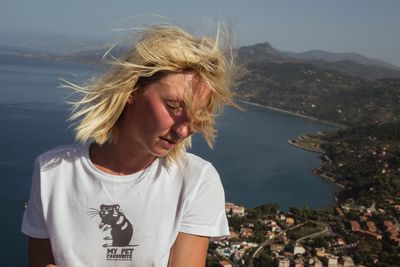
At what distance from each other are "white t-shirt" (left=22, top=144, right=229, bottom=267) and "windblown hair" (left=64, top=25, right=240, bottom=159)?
37 millimetres

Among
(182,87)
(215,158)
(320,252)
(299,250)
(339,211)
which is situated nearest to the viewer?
(182,87)

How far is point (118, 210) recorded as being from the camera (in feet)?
1.69

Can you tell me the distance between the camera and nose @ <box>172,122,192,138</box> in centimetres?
51

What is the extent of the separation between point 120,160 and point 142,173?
3 centimetres

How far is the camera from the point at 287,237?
11.4m

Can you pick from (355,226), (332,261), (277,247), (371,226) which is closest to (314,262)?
(332,261)

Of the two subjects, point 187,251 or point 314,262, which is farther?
point 314,262

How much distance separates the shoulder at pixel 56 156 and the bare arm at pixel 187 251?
0.48ft

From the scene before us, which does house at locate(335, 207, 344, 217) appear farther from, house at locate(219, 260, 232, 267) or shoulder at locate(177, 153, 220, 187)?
shoulder at locate(177, 153, 220, 187)

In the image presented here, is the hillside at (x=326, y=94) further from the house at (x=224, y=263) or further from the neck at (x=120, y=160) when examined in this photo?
the neck at (x=120, y=160)

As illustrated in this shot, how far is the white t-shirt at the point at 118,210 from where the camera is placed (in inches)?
20.3

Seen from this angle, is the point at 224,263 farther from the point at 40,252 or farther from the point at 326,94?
the point at 326,94

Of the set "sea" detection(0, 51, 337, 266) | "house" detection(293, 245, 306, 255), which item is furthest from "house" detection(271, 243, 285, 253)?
"sea" detection(0, 51, 337, 266)

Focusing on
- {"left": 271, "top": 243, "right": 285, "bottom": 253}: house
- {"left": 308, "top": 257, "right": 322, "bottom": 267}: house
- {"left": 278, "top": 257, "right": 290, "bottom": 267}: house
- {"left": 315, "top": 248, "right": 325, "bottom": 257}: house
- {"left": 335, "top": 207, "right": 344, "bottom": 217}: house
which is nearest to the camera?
{"left": 278, "top": 257, "right": 290, "bottom": 267}: house
